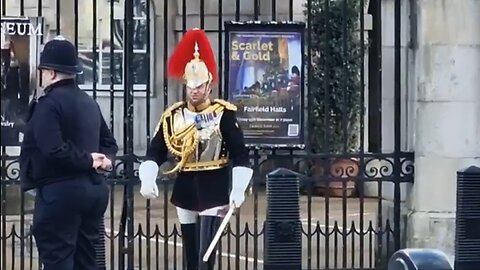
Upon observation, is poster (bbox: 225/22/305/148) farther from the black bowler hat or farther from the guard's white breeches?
the black bowler hat

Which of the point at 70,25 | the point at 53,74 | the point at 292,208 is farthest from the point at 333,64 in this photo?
the point at 53,74

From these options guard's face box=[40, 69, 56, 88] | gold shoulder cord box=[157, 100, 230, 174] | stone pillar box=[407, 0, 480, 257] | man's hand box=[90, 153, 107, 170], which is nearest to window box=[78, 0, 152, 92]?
stone pillar box=[407, 0, 480, 257]

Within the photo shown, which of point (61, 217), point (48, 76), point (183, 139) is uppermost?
point (48, 76)

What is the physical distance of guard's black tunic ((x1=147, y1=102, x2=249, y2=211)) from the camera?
786 cm

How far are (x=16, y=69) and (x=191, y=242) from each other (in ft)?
7.08

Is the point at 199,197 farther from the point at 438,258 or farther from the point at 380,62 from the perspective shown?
the point at 438,258

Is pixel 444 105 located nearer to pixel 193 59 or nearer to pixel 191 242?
pixel 193 59

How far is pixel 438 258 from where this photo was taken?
15.3 feet

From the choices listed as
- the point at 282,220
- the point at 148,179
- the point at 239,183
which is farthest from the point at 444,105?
the point at 148,179

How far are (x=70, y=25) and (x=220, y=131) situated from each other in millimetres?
7541

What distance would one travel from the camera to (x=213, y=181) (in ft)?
25.9

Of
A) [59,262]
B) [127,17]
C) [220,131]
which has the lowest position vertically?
[59,262]

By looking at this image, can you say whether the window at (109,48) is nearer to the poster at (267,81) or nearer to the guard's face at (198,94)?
the poster at (267,81)

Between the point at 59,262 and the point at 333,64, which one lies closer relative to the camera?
the point at 59,262
